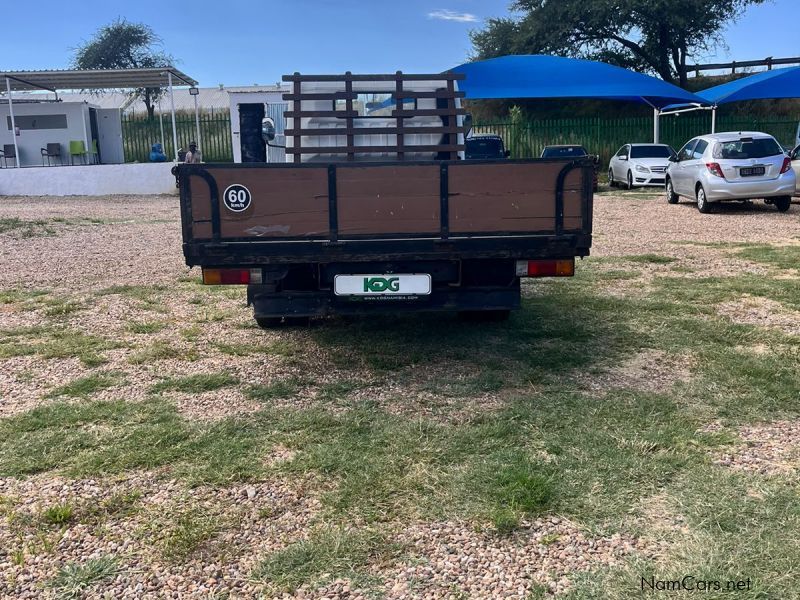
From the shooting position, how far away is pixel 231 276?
16.3 ft

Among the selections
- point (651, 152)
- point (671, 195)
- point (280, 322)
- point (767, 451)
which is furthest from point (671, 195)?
point (767, 451)

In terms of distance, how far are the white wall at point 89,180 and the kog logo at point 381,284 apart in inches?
803

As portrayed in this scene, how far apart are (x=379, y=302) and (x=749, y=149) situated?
1214 cm

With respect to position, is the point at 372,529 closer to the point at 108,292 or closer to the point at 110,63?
the point at 108,292

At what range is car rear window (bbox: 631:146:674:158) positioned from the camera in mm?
22828

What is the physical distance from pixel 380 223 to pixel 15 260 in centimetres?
739

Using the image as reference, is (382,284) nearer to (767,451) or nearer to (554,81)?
(767,451)

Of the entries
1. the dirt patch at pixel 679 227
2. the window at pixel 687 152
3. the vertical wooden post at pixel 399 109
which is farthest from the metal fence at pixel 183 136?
the vertical wooden post at pixel 399 109

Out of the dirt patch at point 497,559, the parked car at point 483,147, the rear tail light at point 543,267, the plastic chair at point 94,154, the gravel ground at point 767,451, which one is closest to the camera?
the dirt patch at point 497,559

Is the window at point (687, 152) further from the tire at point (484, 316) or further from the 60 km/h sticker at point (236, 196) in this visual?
the 60 km/h sticker at point (236, 196)

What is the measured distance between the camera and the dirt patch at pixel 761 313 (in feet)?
19.7

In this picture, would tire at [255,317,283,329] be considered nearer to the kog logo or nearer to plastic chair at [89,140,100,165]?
the kog logo

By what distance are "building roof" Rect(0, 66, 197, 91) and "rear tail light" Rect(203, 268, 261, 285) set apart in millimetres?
19144

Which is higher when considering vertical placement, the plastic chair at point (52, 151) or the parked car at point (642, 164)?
the plastic chair at point (52, 151)
